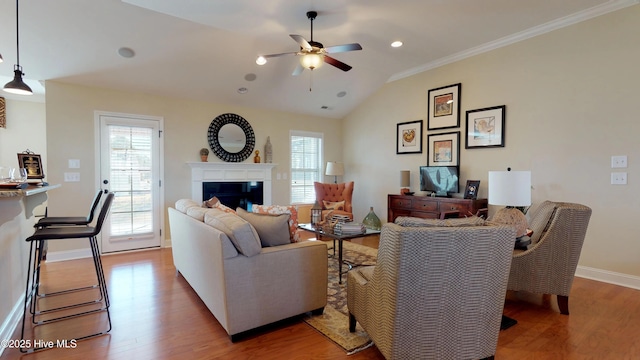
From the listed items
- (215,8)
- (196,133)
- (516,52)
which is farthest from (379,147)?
(215,8)

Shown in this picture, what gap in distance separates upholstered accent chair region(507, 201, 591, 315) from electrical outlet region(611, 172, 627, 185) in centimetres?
123

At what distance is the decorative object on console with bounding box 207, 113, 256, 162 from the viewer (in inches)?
208

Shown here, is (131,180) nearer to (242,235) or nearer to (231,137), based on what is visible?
(231,137)

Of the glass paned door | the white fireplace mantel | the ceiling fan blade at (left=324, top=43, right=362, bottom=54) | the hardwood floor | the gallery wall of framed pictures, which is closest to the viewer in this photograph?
the hardwood floor

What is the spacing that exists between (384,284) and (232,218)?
121 cm

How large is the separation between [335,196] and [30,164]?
4.32 metres

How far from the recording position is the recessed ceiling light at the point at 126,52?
3.76 m

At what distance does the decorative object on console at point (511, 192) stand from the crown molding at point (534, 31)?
93.2 inches

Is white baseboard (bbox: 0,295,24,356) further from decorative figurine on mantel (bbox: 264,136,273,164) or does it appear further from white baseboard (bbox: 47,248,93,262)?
decorative figurine on mantel (bbox: 264,136,273,164)

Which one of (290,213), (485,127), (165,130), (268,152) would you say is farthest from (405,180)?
(165,130)

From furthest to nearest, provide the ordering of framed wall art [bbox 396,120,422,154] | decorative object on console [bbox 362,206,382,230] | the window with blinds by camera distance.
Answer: the window with blinds → decorative object on console [bbox 362,206,382,230] → framed wall art [bbox 396,120,422,154]

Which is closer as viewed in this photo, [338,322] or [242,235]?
[242,235]

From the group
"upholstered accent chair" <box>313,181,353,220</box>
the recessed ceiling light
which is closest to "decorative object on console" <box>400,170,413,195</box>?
"upholstered accent chair" <box>313,181,353,220</box>

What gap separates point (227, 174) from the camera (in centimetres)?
537
